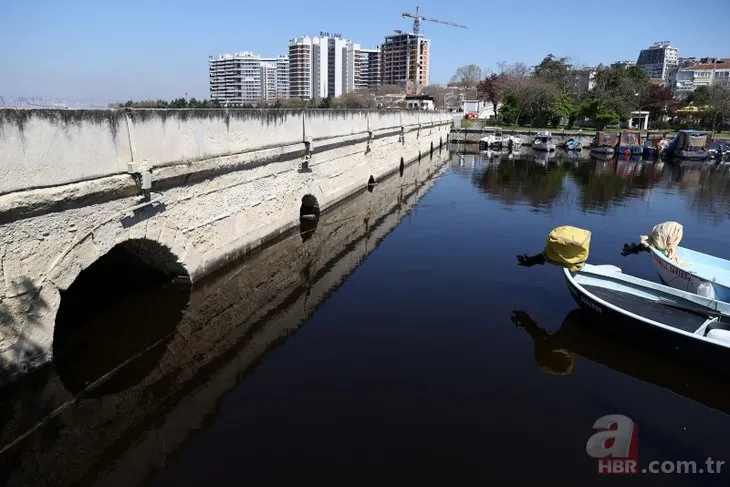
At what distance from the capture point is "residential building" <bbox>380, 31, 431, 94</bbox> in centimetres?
13538

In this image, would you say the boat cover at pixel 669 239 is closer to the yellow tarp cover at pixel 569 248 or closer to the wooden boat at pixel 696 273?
the wooden boat at pixel 696 273

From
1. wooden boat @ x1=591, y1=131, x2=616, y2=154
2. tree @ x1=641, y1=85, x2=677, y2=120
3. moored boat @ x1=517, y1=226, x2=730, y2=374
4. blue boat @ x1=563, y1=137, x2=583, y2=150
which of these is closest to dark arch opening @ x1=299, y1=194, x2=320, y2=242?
moored boat @ x1=517, y1=226, x2=730, y2=374

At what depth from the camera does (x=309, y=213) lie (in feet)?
58.3

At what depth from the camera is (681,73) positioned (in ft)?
376

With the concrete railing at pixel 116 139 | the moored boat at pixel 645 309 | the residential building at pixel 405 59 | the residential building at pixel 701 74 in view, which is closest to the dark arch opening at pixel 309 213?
the concrete railing at pixel 116 139

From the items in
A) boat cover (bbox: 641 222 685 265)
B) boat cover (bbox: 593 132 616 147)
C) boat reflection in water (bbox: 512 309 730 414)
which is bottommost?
boat reflection in water (bbox: 512 309 730 414)

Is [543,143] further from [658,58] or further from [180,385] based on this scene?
[658,58]

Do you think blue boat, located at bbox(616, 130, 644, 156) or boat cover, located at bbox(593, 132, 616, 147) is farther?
boat cover, located at bbox(593, 132, 616, 147)

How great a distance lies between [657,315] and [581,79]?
82.4 meters

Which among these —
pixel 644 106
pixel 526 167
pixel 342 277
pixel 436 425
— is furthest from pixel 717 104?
pixel 436 425

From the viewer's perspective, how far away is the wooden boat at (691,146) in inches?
1703

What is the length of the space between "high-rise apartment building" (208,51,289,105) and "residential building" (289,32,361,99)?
924cm

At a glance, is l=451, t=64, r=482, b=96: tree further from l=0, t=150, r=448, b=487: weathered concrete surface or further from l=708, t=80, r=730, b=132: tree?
l=0, t=150, r=448, b=487: weathered concrete surface

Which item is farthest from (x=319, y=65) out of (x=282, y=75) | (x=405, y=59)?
(x=405, y=59)
